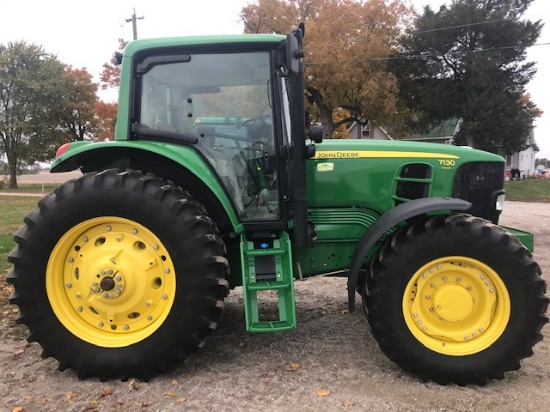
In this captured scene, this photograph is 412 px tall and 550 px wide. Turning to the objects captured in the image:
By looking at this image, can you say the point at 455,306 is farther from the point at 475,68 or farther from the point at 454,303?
the point at 475,68

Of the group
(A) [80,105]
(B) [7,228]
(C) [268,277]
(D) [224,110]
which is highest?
(A) [80,105]

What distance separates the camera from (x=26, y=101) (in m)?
31.7

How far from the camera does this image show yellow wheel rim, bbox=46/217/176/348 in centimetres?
298

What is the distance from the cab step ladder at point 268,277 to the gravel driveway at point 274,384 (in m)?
0.35

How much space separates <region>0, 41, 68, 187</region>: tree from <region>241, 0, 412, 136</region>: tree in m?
15.7

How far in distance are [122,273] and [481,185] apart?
279 centimetres

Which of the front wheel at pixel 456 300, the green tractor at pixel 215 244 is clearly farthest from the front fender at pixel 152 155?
the front wheel at pixel 456 300

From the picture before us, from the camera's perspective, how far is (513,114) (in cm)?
2480

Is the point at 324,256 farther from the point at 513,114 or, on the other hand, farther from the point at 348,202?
the point at 513,114

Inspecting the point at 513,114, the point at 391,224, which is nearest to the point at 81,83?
the point at 513,114

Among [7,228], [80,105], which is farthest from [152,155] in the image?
[80,105]

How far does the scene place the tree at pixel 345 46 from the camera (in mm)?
22453

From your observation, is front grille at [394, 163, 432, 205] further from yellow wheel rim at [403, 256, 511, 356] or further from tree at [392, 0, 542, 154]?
tree at [392, 0, 542, 154]

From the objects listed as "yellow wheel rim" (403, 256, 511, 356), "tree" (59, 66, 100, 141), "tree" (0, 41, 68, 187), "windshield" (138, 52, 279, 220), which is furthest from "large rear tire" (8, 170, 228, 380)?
"tree" (59, 66, 100, 141)
